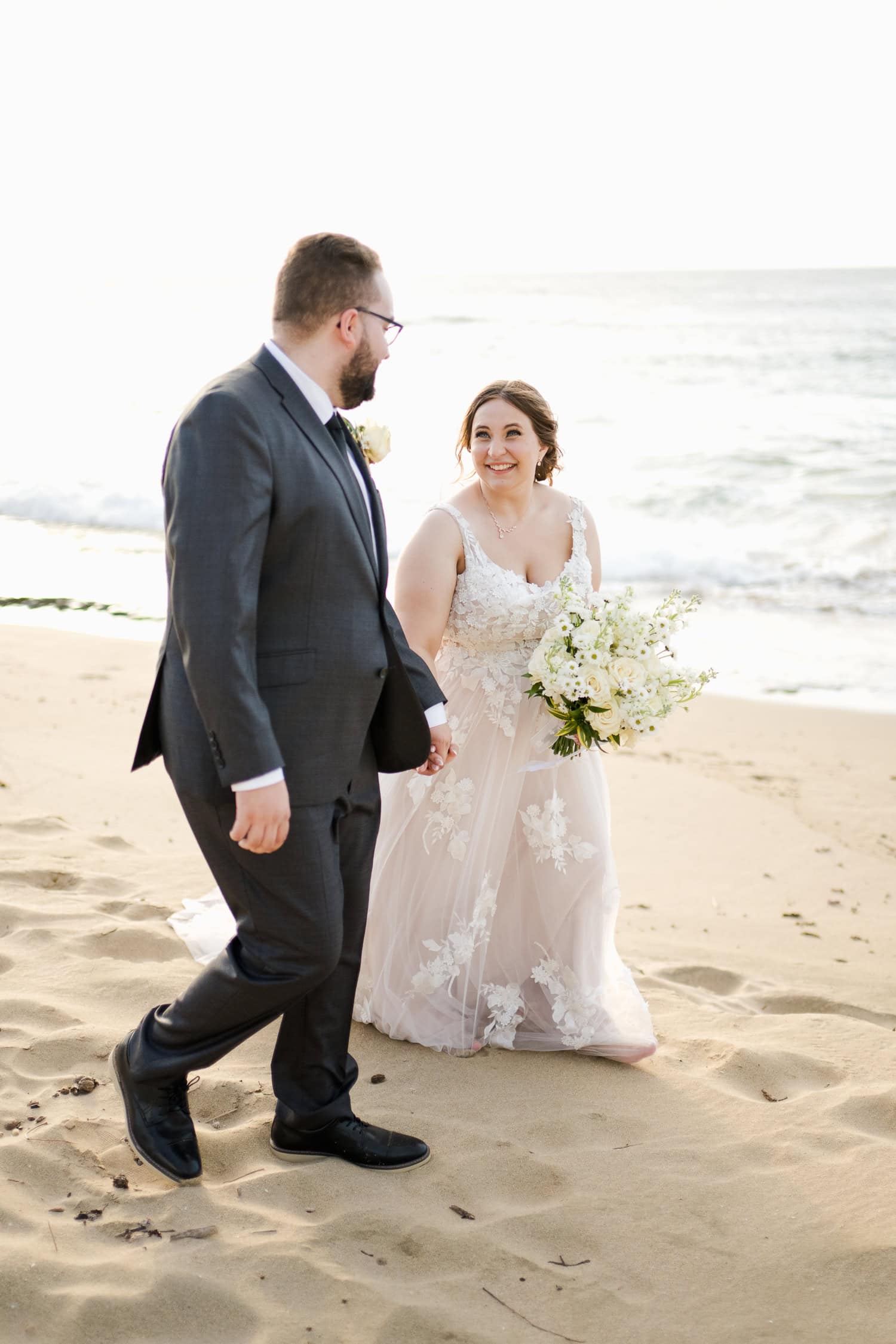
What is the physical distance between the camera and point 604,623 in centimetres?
336

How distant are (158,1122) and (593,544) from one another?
7.38 ft

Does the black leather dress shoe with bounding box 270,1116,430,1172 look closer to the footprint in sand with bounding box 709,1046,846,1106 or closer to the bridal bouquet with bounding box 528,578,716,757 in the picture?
the footprint in sand with bounding box 709,1046,846,1106

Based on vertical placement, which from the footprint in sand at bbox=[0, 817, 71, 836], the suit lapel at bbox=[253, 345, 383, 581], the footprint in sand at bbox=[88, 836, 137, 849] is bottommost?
the footprint in sand at bbox=[88, 836, 137, 849]

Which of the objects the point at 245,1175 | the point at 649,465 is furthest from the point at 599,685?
the point at 649,465

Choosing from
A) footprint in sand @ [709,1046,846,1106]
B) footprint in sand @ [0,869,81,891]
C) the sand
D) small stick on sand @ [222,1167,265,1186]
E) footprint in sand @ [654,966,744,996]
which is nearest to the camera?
the sand

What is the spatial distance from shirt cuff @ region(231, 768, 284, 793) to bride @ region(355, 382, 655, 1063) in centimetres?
136

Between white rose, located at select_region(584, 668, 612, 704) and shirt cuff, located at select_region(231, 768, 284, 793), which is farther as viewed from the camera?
white rose, located at select_region(584, 668, 612, 704)

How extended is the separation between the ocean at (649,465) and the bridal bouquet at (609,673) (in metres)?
0.94

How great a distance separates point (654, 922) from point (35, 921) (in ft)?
8.31

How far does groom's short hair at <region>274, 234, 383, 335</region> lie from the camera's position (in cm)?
251

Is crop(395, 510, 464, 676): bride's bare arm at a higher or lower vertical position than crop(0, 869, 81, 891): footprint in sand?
higher

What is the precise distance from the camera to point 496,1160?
300 centimetres

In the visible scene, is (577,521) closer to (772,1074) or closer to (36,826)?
(772,1074)

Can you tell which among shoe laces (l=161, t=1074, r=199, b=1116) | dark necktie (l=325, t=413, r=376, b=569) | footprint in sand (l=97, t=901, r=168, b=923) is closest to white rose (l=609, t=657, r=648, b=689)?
dark necktie (l=325, t=413, r=376, b=569)
